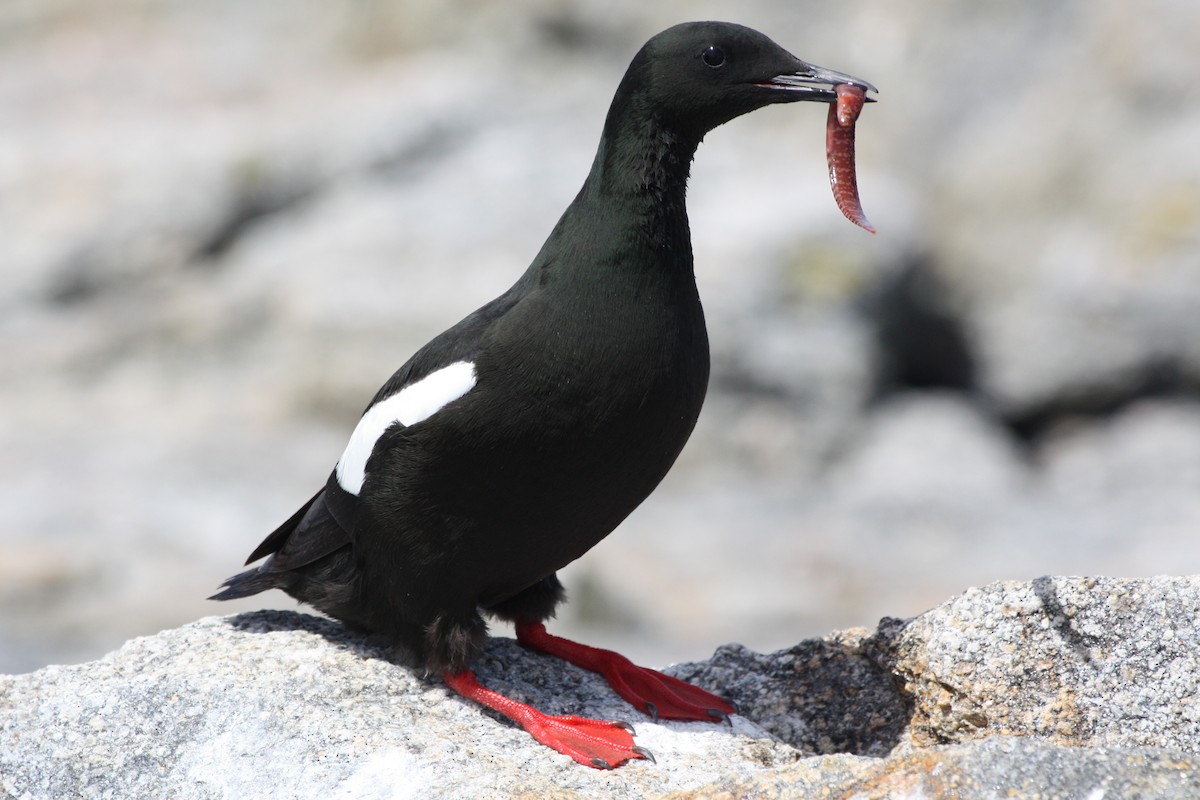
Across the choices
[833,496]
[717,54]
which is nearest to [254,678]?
[717,54]

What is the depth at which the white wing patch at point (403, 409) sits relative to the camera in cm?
461

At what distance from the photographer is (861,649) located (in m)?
5.09

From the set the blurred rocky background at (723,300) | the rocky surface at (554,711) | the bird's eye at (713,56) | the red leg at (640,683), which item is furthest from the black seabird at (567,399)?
the blurred rocky background at (723,300)

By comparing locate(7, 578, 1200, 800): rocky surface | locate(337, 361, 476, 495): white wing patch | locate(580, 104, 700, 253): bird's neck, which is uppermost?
locate(580, 104, 700, 253): bird's neck

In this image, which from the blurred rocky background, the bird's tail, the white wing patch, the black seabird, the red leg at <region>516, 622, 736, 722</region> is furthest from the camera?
the blurred rocky background

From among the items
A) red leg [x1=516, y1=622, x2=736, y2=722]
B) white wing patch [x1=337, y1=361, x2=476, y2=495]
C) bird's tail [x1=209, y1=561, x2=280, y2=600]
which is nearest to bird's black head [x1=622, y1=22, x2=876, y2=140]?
white wing patch [x1=337, y1=361, x2=476, y2=495]

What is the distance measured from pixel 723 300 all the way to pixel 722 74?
881 cm

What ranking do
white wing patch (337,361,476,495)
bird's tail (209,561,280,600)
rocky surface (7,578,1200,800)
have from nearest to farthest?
1. rocky surface (7,578,1200,800)
2. white wing patch (337,361,476,495)
3. bird's tail (209,561,280,600)

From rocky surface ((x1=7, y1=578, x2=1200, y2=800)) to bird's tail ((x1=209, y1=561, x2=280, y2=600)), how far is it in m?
0.26

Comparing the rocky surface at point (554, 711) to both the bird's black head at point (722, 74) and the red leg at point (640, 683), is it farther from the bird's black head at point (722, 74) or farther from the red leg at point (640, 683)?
the bird's black head at point (722, 74)

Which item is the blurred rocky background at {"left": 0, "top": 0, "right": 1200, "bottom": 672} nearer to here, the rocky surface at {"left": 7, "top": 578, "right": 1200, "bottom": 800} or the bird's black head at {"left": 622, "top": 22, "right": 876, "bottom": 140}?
the rocky surface at {"left": 7, "top": 578, "right": 1200, "bottom": 800}

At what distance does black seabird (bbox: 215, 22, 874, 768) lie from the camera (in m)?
4.48

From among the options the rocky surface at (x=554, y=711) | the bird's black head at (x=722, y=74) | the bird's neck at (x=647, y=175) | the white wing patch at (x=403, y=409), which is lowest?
the rocky surface at (x=554, y=711)

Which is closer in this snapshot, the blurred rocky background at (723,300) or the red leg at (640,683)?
the red leg at (640,683)
